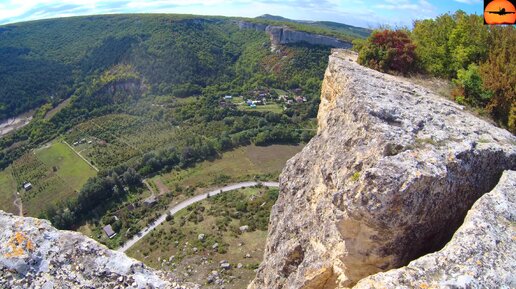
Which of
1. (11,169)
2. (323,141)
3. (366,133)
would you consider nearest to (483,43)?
(323,141)

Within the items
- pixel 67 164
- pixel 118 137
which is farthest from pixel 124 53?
pixel 67 164

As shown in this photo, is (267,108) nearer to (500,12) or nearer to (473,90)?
(473,90)

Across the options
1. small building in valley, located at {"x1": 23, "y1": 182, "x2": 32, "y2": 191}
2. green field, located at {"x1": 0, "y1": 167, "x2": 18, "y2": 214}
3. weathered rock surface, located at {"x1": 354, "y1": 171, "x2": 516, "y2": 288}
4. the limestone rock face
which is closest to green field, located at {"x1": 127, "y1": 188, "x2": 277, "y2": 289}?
the limestone rock face

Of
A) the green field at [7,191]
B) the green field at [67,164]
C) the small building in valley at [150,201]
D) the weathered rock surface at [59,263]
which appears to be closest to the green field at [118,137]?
the green field at [67,164]

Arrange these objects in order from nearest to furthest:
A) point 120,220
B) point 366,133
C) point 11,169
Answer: point 366,133 < point 120,220 < point 11,169

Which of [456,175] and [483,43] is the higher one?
[483,43]

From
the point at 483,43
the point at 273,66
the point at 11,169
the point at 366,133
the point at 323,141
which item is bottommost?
the point at 11,169

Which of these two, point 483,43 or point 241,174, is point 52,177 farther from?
point 483,43

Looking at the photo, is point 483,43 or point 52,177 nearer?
point 483,43

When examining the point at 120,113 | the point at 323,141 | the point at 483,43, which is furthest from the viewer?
the point at 120,113
